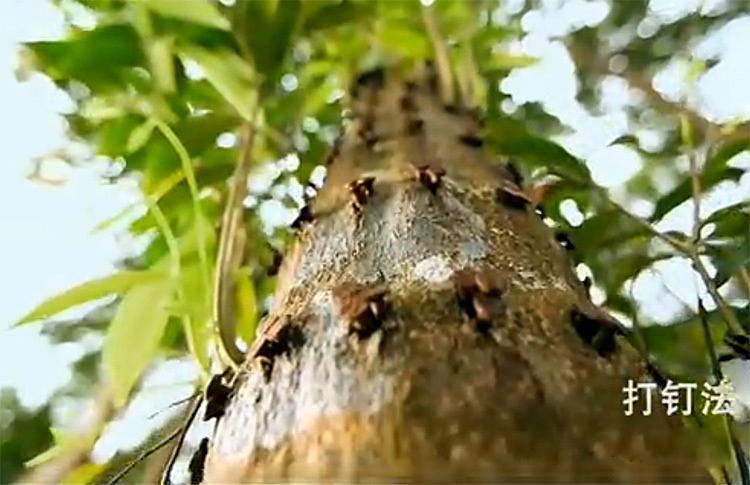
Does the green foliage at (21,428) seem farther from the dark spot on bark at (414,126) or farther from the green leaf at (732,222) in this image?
the green leaf at (732,222)

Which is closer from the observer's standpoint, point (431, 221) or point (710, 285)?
point (431, 221)

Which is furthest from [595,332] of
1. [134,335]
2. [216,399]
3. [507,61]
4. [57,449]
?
[507,61]

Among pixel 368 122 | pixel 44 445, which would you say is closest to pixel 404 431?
pixel 368 122

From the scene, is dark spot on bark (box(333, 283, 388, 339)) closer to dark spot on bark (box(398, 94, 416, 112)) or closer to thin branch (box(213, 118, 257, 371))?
thin branch (box(213, 118, 257, 371))

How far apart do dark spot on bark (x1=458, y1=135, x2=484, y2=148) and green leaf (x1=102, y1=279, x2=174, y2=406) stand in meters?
0.18

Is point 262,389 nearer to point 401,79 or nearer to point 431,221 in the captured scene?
point 431,221

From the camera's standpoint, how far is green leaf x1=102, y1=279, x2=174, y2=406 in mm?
519

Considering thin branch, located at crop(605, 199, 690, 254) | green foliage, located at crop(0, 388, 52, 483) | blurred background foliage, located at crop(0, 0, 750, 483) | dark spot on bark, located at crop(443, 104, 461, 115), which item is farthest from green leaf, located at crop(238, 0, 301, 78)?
green foliage, located at crop(0, 388, 52, 483)

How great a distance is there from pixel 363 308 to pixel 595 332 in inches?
3.4

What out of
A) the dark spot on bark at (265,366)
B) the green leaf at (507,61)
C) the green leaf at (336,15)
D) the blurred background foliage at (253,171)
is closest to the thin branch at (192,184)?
the blurred background foliage at (253,171)

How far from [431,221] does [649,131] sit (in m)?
0.60

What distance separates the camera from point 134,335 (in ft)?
1.76

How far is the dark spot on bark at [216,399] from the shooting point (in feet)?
1.35

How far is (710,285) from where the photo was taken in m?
0.62
